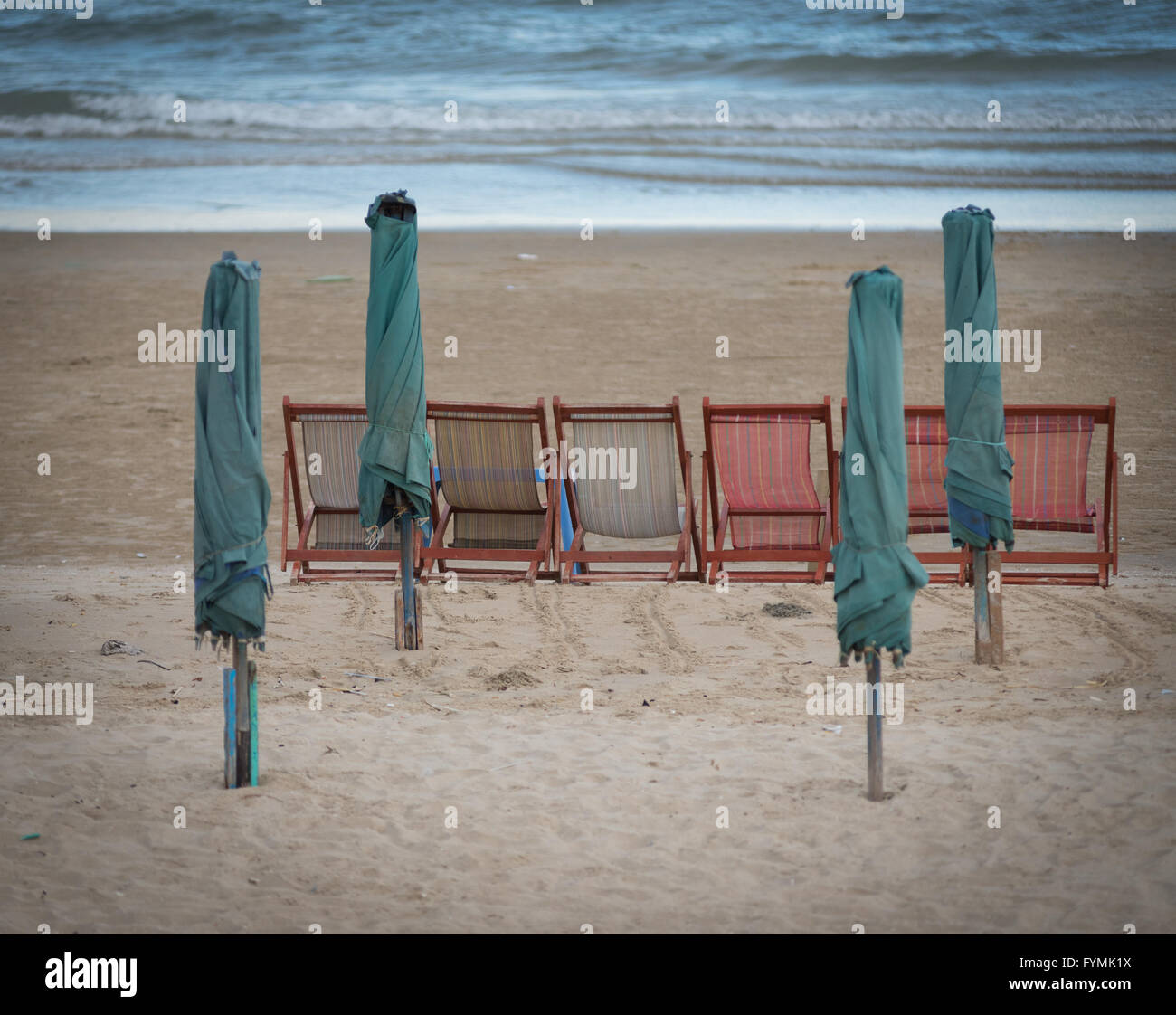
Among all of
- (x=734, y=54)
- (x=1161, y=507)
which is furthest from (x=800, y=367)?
(x=734, y=54)

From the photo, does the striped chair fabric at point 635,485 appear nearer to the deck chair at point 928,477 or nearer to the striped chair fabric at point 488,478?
the striped chair fabric at point 488,478

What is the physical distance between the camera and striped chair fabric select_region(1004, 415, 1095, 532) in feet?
26.6

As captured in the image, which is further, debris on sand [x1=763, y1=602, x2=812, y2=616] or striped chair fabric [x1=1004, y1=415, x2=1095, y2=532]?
striped chair fabric [x1=1004, y1=415, x2=1095, y2=532]

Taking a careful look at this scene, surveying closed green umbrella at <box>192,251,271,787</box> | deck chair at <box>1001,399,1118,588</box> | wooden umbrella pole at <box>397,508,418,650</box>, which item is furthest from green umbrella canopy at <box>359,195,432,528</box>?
deck chair at <box>1001,399,1118,588</box>

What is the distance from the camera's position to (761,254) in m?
17.2

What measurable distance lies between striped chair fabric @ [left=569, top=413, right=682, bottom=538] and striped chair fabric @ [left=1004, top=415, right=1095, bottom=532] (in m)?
2.11

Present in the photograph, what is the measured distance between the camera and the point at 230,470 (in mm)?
5297

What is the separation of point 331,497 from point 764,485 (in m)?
2.77

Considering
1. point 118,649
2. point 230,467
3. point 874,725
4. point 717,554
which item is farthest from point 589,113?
point 874,725

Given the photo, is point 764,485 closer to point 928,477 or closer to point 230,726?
point 928,477

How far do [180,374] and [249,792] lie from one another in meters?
8.26

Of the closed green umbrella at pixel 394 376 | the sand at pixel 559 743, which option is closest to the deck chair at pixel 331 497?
the sand at pixel 559 743

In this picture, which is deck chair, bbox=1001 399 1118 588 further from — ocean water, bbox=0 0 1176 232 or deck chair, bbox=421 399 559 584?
ocean water, bbox=0 0 1176 232
